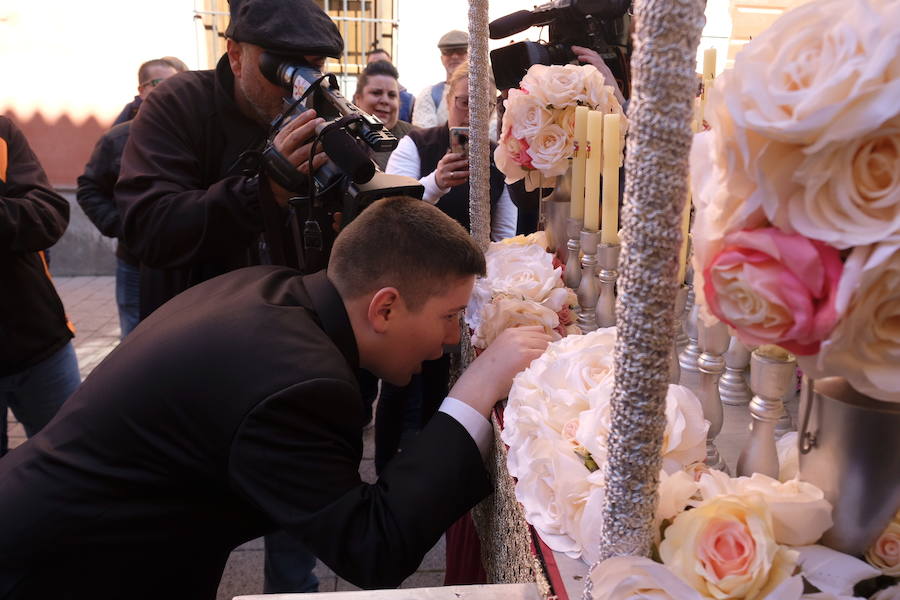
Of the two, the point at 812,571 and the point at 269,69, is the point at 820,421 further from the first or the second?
the point at 269,69

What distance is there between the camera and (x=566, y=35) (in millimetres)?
1724

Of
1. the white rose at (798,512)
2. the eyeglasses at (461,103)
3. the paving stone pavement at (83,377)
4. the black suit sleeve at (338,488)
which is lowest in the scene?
the paving stone pavement at (83,377)

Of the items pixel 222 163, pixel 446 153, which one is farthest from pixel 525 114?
pixel 446 153

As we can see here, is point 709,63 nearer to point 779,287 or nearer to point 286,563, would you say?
point 779,287

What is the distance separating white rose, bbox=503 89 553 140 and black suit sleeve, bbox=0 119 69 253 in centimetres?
147

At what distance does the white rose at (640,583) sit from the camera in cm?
56

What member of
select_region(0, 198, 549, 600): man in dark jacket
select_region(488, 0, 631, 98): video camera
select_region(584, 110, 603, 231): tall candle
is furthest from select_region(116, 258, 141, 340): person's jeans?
select_region(584, 110, 603, 231): tall candle

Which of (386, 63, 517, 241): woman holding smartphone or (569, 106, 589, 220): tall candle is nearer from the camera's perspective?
(569, 106, 589, 220): tall candle

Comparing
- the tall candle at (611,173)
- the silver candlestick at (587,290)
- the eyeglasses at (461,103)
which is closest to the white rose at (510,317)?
the silver candlestick at (587,290)

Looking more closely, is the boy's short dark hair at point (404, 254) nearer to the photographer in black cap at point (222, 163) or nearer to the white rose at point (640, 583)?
the photographer in black cap at point (222, 163)

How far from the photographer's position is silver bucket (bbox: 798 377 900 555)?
0.56 meters

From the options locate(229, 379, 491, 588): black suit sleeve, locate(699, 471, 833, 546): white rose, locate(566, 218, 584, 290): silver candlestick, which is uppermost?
locate(566, 218, 584, 290): silver candlestick

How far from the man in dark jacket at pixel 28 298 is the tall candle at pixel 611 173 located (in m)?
1.73

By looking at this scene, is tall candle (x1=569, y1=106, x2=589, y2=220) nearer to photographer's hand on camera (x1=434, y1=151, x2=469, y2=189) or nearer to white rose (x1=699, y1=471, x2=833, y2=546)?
photographer's hand on camera (x1=434, y1=151, x2=469, y2=189)
